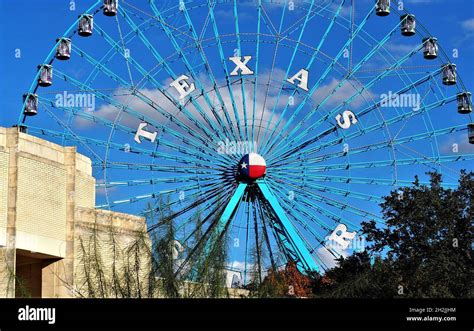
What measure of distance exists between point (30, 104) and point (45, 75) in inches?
57.7

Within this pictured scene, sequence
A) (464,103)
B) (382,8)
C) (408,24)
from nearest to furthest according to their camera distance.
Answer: (382,8) → (408,24) → (464,103)

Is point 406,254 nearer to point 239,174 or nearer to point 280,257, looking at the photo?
point 239,174

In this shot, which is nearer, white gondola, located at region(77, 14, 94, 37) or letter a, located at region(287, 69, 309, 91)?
white gondola, located at region(77, 14, 94, 37)

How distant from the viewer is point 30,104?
53.3 metres

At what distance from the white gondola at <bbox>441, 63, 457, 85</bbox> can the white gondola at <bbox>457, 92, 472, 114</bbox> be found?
86 cm

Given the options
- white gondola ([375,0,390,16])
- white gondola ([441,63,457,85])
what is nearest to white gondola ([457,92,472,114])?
white gondola ([441,63,457,85])

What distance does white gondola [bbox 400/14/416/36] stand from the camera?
53.3 meters

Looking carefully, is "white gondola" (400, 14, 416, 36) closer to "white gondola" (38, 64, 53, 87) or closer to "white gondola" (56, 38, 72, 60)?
"white gondola" (56, 38, 72, 60)

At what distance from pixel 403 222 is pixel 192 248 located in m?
18.6

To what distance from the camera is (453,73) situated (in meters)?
54.3

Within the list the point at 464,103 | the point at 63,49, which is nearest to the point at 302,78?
the point at 464,103

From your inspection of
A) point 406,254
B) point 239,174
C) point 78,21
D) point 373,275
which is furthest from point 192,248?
point 78,21

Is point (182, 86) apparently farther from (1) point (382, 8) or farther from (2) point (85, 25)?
(1) point (382, 8)

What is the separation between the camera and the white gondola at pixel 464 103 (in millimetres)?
54188
